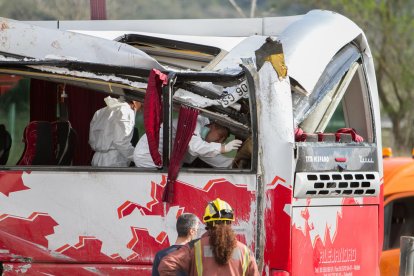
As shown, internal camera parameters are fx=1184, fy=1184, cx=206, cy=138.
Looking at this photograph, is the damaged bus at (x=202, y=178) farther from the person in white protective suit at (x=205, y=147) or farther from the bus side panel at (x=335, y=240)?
the person in white protective suit at (x=205, y=147)

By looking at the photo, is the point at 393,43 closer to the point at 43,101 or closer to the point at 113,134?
the point at 43,101

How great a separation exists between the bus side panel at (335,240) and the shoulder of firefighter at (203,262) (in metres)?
1.38

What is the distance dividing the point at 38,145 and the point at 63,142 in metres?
0.34

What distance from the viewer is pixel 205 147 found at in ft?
29.5

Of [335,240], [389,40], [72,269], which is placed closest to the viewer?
[72,269]

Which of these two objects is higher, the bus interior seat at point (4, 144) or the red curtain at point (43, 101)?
the red curtain at point (43, 101)

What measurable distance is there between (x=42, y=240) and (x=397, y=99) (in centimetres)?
2282

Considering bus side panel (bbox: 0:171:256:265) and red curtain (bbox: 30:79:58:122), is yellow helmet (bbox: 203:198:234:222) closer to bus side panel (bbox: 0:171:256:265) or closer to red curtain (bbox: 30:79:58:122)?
bus side panel (bbox: 0:171:256:265)

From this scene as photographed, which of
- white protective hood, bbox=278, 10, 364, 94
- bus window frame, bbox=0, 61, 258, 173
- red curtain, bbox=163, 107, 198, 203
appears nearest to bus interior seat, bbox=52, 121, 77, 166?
bus window frame, bbox=0, 61, 258, 173

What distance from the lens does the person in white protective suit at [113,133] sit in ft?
31.7

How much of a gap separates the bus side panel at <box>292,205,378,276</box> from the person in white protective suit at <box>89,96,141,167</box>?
1628 millimetres

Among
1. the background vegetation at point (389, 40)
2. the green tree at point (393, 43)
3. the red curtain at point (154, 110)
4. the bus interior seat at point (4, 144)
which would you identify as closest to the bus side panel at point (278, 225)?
the red curtain at point (154, 110)

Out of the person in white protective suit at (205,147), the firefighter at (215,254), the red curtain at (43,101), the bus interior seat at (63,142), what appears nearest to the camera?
the firefighter at (215,254)

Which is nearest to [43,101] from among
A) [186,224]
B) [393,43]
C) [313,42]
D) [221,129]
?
[221,129]
